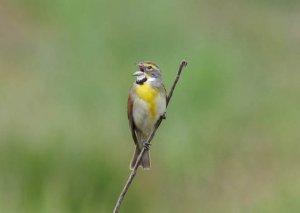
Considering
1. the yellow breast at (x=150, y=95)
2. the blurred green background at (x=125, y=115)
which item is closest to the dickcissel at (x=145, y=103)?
the yellow breast at (x=150, y=95)

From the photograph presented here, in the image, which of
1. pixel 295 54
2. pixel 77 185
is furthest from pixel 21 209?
pixel 295 54

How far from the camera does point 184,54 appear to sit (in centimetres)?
1005

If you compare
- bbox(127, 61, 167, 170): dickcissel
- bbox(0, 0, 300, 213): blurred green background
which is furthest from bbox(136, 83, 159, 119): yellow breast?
bbox(0, 0, 300, 213): blurred green background

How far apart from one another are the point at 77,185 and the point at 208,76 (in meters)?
2.97

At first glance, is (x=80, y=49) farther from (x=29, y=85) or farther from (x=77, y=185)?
(x=77, y=185)

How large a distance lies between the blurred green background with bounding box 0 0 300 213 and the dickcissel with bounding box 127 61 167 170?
3.16 ft

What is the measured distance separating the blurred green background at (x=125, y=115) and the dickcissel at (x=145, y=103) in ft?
3.16

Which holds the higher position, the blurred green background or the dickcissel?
the dickcissel

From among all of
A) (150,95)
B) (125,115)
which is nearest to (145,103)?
(150,95)

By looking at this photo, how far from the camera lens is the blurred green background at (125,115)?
7215 mm

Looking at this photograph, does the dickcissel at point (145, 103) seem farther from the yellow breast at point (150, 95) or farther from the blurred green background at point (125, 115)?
the blurred green background at point (125, 115)

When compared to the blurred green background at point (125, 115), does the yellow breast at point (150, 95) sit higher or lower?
higher

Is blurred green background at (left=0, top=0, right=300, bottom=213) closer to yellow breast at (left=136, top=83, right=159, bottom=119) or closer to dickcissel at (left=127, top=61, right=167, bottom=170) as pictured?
dickcissel at (left=127, top=61, right=167, bottom=170)

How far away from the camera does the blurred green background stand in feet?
23.7
